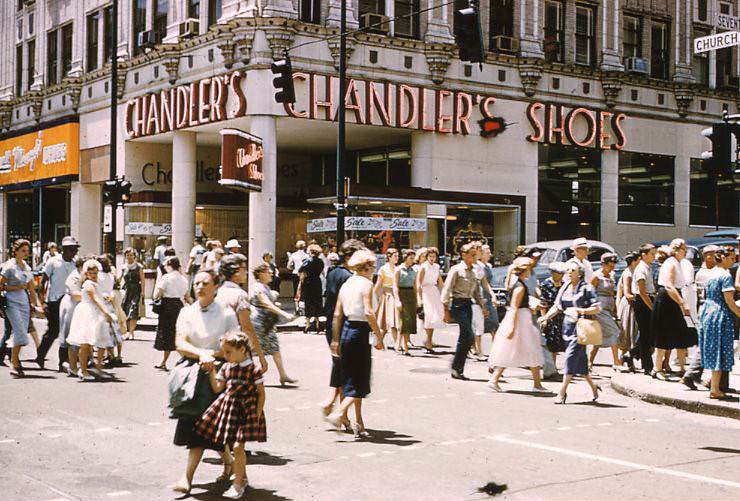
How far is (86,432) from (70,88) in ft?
102

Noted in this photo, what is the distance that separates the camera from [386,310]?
60.1 feet

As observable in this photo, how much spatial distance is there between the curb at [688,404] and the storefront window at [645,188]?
2451 centimetres

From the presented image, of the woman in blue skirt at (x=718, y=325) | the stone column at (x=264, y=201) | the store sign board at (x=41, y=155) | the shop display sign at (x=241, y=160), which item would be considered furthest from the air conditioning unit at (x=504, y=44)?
the woman in blue skirt at (x=718, y=325)

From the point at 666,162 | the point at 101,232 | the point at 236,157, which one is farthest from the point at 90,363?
the point at 666,162

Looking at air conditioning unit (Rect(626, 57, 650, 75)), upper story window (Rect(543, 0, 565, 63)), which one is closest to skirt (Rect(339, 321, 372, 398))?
upper story window (Rect(543, 0, 565, 63))

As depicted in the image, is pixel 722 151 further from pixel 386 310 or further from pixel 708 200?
pixel 708 200

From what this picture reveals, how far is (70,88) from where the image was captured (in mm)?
37719

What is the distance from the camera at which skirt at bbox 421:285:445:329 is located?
1773 cm

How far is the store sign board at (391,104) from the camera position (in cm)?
2786

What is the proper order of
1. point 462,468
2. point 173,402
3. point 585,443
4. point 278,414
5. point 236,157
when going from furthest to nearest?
point 236,157 < point 278,414 < point 585,443 < point 462,468 < point 173,402

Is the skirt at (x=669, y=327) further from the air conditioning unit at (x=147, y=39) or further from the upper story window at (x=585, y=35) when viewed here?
the air conditioning unit at (x=147, y=39)

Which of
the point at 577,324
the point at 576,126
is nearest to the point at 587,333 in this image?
the point at 577,324

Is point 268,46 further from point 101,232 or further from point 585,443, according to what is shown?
point 585,443

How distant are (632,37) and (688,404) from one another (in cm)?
2724
